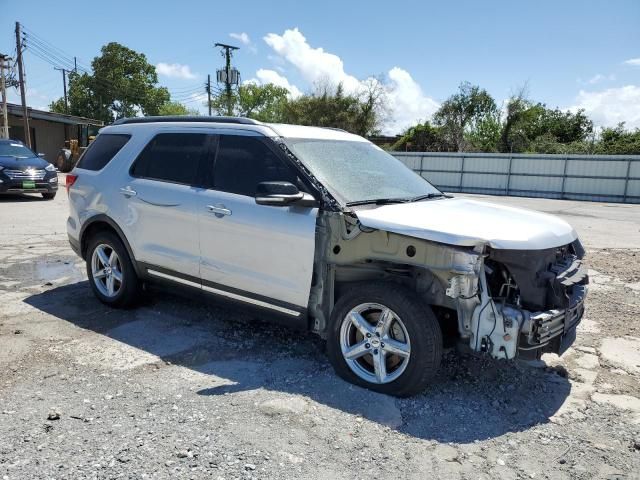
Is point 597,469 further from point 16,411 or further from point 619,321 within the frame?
point 16,411

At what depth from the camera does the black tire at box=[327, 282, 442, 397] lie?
3.30m

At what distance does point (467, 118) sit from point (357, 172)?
45.2 m

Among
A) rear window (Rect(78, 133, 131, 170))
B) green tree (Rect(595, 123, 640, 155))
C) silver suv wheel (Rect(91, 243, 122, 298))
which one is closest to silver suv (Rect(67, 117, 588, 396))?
silver suv wheel (Rect(91, 243, 122, 298))

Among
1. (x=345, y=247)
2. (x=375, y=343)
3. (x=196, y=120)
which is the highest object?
(x=196, y=120)

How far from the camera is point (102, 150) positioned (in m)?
5.41

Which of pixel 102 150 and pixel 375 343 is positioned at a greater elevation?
pixel 102 150

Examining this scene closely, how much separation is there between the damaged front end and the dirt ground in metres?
0.48

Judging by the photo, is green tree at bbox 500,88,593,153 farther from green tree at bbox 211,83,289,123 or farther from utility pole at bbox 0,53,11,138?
green tree at bbox 211,83,289,123

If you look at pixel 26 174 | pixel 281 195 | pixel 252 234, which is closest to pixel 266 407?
pixel 252 234

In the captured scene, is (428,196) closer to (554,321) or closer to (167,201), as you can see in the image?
(554,321)

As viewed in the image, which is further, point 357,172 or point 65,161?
point 65,161

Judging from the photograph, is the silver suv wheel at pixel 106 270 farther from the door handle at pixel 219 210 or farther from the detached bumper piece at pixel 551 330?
the detached bumper piece at pixel 551 330

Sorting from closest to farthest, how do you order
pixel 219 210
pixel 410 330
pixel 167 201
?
pixel 410 330
pixel 219 210
pixel 167 201

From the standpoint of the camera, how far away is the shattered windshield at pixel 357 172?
3887 millimetres
